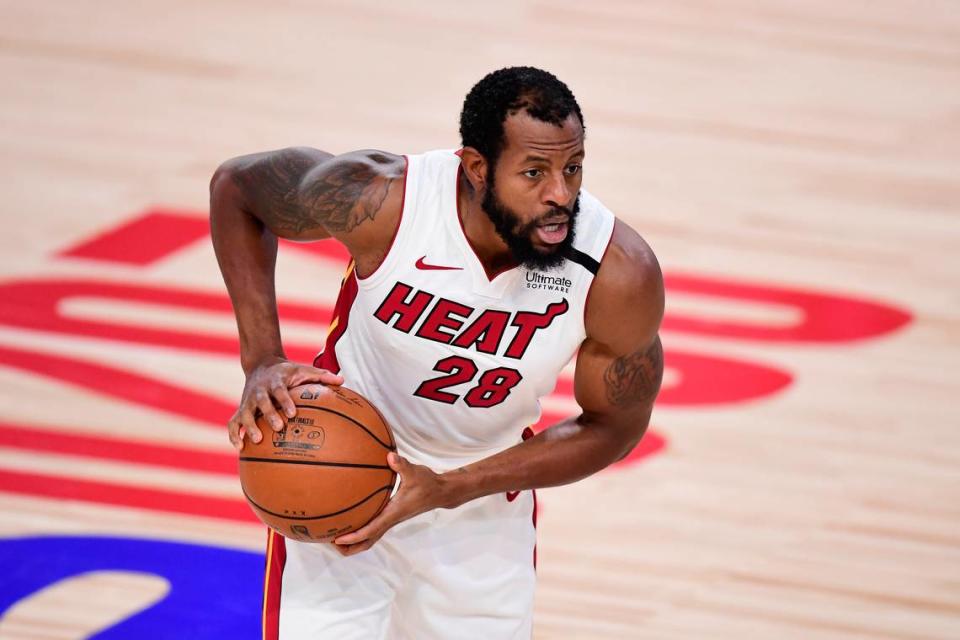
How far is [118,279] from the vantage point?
694cm

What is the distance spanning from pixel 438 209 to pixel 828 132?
18.7 ft

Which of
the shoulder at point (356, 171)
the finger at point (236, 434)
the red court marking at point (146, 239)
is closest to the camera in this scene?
the finger at point (236, 434)

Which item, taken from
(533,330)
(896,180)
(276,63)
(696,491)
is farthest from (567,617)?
(276,63)

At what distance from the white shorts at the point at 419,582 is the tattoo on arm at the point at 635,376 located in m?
0.48

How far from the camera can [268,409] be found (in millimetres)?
3504

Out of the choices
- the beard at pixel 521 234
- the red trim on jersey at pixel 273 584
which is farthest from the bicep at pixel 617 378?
the red trim on jersey at pixel 273 584

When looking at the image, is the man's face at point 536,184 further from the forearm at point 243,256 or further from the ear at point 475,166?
the forearm at point 243,256

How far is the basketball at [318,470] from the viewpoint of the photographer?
11.4ft

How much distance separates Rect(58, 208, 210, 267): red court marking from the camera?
7133 millimetres

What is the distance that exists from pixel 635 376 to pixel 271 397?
953 mm

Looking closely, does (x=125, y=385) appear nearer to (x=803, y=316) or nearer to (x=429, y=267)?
(x=429, y=267)

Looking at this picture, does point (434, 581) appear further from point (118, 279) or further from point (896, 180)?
point (896, 180)

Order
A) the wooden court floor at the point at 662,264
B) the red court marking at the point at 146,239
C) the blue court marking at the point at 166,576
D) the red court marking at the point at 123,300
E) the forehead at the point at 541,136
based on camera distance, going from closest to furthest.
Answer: the forehead at the point at 541,136 → the blue court marking at the point at 166,576 → the wooden court floor at the point at 662,264 → the red court marking at the point at 123,300 → the red court marking at the point at 146,239

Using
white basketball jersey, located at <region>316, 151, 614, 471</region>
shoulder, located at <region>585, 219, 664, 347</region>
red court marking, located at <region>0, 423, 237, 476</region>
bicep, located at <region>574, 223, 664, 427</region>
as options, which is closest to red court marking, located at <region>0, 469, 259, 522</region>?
red court marking, located at <region>0, 423, 237, 476</region>
